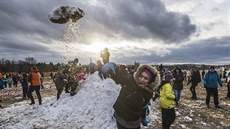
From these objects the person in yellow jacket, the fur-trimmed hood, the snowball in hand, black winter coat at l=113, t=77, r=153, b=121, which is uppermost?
the snowball in hand

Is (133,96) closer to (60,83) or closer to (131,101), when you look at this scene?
(131,101)

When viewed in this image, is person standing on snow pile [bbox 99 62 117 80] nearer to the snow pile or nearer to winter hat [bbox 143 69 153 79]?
winter hat [bbox 143 69 153 79]

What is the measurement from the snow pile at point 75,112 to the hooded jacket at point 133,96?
640cm

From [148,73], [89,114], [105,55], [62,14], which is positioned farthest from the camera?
[62,14]

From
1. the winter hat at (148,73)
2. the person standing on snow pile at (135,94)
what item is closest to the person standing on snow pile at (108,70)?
the person standing on snow pile at (135,94)

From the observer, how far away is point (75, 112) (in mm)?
12492

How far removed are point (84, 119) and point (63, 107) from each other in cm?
204

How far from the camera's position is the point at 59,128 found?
10.9 meters

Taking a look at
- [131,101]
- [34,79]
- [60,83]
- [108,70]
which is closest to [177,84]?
[60,83]

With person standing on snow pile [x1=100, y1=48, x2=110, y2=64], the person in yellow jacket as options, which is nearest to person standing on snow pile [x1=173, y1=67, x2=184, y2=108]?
the person in yellow jacket

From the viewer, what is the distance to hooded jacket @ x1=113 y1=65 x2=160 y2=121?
4.04m

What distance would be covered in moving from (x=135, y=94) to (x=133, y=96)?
43mm

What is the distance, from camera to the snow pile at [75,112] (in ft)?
37.0

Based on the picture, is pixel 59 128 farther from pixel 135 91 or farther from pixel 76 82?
pixel 135 91
